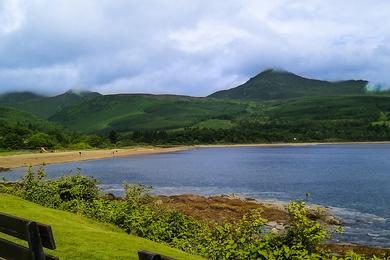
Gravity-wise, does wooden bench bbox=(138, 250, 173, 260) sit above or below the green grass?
above

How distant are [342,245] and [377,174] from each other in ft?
235

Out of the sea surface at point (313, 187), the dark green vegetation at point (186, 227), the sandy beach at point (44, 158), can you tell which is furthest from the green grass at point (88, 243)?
the sandy beach at point (44, 158)

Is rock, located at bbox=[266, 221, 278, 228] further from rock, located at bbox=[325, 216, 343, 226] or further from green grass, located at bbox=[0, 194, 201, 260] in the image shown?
green grass, located at bbox=[0, 194, 201, 260]

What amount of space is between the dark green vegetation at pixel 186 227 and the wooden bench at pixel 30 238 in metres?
7.04

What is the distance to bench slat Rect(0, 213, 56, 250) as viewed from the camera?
7911mm

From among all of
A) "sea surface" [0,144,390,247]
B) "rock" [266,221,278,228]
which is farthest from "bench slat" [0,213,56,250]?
"rock" [266,221,278,228]

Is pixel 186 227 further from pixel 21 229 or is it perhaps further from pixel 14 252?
pixel 21 229

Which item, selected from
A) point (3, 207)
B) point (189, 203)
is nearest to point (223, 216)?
point (189, 203)

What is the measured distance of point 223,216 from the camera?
46.2 meters

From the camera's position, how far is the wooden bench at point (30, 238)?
786cm

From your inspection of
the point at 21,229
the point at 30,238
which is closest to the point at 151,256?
the point at 30,238

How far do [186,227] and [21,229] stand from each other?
1648cm

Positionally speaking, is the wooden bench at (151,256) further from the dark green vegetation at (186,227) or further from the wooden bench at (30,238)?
the dark green vegetation at (186,227)

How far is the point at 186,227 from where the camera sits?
79.4 feet
